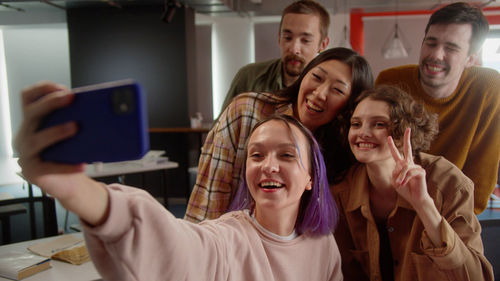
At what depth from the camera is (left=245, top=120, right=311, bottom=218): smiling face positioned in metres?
1.22

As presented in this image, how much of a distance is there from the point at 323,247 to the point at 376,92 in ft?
2.18

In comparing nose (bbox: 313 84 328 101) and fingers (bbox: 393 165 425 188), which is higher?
nose (bbox: 313 84 328 101)

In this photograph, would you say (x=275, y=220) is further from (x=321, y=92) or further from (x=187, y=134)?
(x=187, y=134)

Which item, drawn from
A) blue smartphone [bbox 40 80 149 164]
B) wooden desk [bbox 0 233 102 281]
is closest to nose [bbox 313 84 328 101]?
blue smartphone [bbox 40 80 149 164]

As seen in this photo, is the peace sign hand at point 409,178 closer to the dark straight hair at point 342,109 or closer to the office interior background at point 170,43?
the dark straight hair at point 342,109

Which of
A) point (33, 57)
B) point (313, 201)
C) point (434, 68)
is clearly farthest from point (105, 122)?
point (33, 57)

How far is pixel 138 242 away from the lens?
2.40ft

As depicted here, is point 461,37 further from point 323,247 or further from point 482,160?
point 323,247

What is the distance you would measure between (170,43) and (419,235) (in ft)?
17.7

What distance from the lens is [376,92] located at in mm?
1506

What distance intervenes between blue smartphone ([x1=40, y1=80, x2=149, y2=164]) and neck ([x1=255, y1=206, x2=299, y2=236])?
79 centimetres

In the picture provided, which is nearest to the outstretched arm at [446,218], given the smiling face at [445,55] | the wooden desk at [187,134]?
the smiling face at [445,55]

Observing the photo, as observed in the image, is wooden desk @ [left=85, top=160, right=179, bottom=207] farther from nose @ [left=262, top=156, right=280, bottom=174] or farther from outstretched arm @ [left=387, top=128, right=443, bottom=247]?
outstretched arm @ [left=387, top=128, right=443, bottom=247]

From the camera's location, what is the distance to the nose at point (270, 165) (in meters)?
1.21
